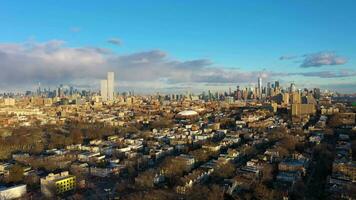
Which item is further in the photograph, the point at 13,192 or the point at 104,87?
the point at 104,87

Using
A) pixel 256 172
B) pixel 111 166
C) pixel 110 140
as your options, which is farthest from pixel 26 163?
pixel 256 172

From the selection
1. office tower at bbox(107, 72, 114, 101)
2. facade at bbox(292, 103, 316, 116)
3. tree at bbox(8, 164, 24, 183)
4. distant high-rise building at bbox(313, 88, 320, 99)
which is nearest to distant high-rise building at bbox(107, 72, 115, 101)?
office tower at bbox(107, 72, 114, 101)

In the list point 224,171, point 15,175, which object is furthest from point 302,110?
point 15,175

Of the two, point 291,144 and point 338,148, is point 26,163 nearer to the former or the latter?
point 291,144

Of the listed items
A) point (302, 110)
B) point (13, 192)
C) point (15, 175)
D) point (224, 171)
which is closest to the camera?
point (13, 192)

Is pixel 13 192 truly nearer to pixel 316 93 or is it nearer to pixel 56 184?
pixel 56 184

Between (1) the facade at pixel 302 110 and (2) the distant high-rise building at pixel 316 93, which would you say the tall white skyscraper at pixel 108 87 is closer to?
(2) the distant high-rise building at pixel 316 93

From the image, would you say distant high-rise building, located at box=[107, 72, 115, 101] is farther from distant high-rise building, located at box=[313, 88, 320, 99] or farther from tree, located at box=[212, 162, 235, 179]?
tree, located at box=[212, 162, 235, 179]
